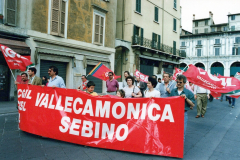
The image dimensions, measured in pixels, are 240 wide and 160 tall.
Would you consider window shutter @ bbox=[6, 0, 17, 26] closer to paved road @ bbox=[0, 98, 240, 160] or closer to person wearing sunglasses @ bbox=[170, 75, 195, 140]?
paved road @ bbox=[0, 98, 240, 160]

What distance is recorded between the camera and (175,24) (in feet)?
94.8

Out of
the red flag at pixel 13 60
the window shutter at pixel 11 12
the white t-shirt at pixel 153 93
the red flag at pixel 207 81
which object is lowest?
the white t-shirt at pixel 153 93

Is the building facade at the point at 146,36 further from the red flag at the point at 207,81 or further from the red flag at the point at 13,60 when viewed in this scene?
the red flag at the point at 13,60

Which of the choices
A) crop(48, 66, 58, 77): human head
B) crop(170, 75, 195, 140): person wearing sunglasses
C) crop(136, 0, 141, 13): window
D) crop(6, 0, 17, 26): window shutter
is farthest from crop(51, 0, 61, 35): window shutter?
crop(170, 75, 195, 140): person wearing sunglasses

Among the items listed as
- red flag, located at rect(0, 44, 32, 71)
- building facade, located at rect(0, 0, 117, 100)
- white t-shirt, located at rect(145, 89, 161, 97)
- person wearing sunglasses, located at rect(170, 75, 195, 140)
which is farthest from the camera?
building facade, located at rect(0, 0, 117, 100)

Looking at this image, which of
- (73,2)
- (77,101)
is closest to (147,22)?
(73,2)

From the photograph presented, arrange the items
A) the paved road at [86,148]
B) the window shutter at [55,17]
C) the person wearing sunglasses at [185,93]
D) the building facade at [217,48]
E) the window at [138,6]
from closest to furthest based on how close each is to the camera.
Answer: the paved road at [86,148] < the person wearing sunglasses at [185,93] < the window shutter at [55,17] < the window at [138,6] < the building facade at [217,48]

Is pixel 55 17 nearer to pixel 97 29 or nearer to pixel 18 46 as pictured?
pixel 18 46

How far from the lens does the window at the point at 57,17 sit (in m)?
13.1

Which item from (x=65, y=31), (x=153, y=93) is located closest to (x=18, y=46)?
(x=65, y=31)

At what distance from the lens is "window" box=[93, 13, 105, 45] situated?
1609 centimetres

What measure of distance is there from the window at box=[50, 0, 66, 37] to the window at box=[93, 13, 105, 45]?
2994mm

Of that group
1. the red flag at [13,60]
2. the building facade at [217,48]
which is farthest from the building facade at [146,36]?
the building facade at [217,48]

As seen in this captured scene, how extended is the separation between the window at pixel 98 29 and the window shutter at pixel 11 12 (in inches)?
236
